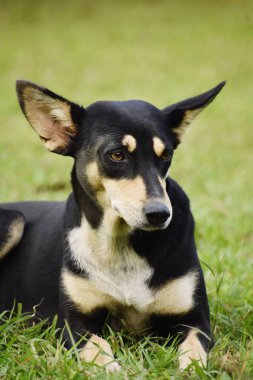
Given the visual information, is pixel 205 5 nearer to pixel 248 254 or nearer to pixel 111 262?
pixel 248 254

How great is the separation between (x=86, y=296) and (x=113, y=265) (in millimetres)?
253

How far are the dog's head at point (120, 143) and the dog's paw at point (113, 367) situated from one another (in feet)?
2.45

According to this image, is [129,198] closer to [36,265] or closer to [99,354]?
[99,354]

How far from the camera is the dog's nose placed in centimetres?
350

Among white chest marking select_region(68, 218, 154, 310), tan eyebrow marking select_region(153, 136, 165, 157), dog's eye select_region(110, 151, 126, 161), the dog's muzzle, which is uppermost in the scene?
tan eyebrow marking select_region(153, 136, 165, 157)

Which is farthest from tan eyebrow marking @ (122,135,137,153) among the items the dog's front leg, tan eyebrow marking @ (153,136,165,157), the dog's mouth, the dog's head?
the dog's front leg

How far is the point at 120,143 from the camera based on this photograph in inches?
149

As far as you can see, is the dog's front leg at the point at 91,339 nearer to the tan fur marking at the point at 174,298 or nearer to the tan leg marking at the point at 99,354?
the tan leg marking at the point at 99,354

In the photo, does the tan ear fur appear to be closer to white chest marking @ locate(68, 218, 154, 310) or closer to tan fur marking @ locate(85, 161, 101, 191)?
tan fur marking @ locate(85, 161, 101, 191)

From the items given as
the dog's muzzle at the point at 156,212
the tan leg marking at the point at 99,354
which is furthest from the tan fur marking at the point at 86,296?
the dog's muzzle at the point at 156,212

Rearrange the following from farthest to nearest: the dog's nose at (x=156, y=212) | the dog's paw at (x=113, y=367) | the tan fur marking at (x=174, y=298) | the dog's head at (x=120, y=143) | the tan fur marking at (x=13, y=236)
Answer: the tan fur marking at (x=13, y=236)
the tan fur marking at (x=174, y=298)
the dog's head at (x=120, y=143)
the dog's nose at (x=156, y=212)
the dog's paw at (x=113, y=367)

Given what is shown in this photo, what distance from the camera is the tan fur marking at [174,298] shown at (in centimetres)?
387

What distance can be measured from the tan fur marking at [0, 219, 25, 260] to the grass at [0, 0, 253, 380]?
0.52 m

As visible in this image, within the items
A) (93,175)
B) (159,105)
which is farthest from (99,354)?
(159,105)
